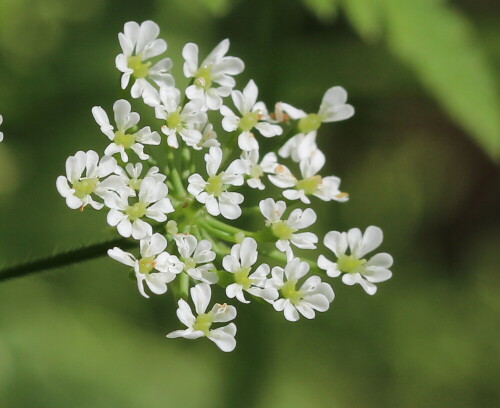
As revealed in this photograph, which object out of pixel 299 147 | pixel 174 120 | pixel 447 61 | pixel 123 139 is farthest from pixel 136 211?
pixel 447 61

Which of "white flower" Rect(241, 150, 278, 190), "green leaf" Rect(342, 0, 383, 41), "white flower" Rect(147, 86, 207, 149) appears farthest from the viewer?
"green leaf" Rect(342, 0, 383, 41)

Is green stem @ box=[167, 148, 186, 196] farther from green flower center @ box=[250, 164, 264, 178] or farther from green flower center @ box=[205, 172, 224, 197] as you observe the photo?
green flower center @ box=[250, 164, 264, 178]

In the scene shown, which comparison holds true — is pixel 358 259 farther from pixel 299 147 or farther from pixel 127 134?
pixel 127 134

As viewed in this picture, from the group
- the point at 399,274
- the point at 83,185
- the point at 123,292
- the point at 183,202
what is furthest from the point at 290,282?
the point at 399,274

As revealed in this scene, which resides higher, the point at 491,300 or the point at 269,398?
the point at 491,300

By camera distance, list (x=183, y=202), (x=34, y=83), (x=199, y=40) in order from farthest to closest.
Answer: (x=199, y=40) < (x=34, y=83) < (x=183, y=202)

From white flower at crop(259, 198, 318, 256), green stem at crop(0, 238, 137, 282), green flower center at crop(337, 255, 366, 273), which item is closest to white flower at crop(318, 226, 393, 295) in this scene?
green flower center at crop(337, 255, 366, 273)

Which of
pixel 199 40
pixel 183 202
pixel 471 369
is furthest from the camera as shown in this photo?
pixel 471 369

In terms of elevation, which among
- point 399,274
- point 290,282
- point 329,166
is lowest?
point 399,274

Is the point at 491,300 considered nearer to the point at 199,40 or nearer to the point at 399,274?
the point at 399,274
